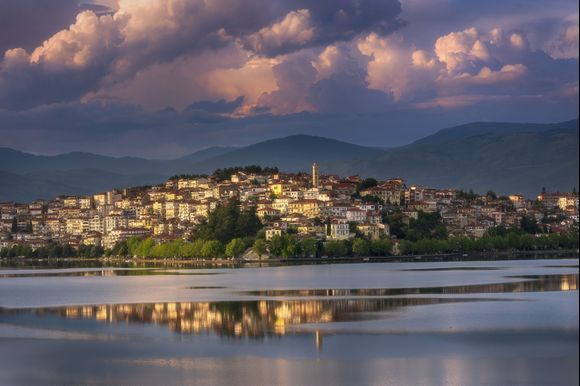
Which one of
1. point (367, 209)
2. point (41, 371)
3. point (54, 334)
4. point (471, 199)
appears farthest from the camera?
point (471, 199)

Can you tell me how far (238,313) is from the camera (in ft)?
86.2

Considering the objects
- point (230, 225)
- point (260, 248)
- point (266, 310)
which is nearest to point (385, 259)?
point (260, 248)

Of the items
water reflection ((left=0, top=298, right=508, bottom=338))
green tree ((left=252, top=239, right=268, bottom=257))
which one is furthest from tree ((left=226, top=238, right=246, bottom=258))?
water reflection ((left=0, top=298, right=508, bottom=338))

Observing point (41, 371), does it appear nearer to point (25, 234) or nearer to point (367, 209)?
point (367, 209)

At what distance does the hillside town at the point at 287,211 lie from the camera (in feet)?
250

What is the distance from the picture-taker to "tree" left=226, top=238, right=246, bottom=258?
69.5m

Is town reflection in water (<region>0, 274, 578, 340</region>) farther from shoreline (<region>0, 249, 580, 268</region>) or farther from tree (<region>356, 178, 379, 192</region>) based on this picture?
tree (<region>356, 178, 379, 192</region>)

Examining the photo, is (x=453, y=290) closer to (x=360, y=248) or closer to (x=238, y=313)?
(x=238, y=313)

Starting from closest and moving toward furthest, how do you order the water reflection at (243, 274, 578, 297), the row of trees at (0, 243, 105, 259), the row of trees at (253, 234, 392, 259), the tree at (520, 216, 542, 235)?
1. the water reflection at (243, 274, 578, 297)
2. the row of trees at (253, 234, 392, 259)
3. the tree at (520, 216, 542, 235)
4. the row of trees at (0, 243, 105, 259)

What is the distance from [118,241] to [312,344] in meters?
70.9

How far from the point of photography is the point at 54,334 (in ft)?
75.0

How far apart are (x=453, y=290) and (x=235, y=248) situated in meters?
38.1

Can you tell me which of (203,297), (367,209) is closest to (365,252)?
(367,209)

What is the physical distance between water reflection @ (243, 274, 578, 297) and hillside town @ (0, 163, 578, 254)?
115ft
